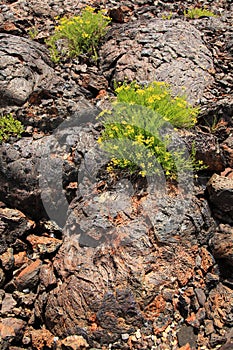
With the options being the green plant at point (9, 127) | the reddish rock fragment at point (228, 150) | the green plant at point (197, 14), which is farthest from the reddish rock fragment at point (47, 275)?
the green plant at point (197, 14)

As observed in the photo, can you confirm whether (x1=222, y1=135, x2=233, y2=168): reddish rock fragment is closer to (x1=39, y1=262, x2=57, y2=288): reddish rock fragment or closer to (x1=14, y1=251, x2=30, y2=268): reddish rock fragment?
(x1=39, y1=262, x2=57, y2=288): reddish rock fragment

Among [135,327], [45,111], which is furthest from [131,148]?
[135,327]

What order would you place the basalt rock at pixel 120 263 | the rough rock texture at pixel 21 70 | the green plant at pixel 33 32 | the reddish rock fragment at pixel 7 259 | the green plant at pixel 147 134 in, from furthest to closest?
the green plant at pixel 33 32, the rough rock texture at pixel 21 70, the green plant at pixel 147 134, the reddish rock fragment at pixel 7 259, the basalt rock at pixel 120 263

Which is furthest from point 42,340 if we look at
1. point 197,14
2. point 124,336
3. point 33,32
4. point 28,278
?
point 197,14

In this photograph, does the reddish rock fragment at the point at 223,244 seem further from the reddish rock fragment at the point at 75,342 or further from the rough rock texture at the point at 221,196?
the reddish rock fragment at the point at 75,342

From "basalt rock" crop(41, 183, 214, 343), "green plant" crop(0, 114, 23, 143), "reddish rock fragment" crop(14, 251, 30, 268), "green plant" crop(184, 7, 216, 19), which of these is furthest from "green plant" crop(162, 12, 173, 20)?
"reddish rock fragment" crop(14, 251, 30, 268)

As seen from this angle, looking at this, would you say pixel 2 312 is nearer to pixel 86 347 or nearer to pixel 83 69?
pixel 86 347
